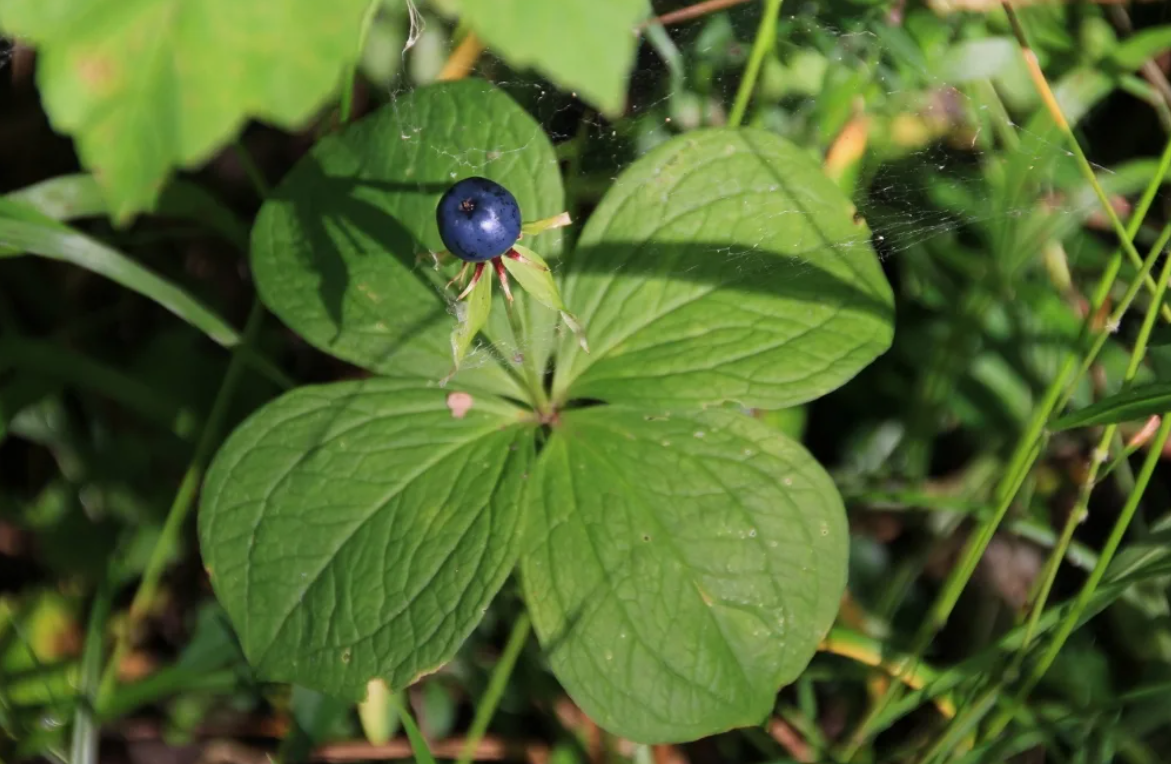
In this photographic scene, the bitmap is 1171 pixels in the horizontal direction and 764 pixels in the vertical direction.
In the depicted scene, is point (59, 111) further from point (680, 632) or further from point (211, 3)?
point (680, 632)

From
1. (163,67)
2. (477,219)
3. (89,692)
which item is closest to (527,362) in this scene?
(477,219)

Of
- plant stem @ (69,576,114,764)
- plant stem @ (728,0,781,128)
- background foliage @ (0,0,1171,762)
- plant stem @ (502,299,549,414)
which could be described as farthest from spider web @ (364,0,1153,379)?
plant stem @ (69,576,114,764)

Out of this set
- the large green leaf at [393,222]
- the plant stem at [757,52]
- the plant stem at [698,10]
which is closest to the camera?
the large green leaf at [393,222]

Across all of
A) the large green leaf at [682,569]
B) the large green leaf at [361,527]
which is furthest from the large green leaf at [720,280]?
the large green leaf at [361,527]

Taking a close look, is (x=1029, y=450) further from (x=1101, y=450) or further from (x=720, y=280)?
(x=720, y=280)

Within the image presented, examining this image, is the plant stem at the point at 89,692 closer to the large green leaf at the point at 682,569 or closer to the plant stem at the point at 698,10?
the large green leaf at the point at 682,569

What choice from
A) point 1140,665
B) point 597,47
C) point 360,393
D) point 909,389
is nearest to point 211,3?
point 597,47
